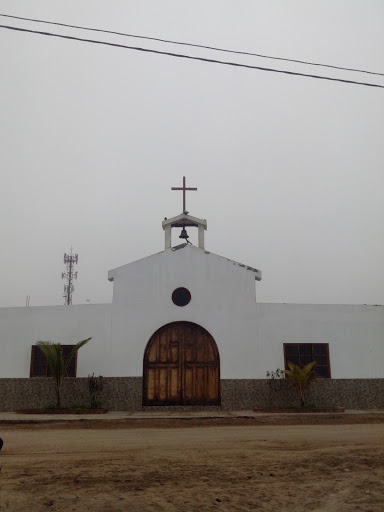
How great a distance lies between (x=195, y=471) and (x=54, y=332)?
10.3 m

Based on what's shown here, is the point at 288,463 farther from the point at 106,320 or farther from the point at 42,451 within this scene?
the point at 106,320

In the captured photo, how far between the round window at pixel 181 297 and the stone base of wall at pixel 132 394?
8.56 ft

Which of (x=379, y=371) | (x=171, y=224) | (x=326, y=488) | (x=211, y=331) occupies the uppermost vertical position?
(x=171, y=224)

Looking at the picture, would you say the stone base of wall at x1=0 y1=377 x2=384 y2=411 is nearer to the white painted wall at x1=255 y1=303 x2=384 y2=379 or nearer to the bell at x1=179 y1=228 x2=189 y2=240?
the white painted wall at x1=255 y1=303 x2=384 y2=379

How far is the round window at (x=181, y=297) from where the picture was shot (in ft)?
50.8

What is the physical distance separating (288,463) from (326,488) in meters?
1.19

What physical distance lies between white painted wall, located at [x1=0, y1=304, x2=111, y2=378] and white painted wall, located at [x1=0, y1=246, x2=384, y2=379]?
30 mm

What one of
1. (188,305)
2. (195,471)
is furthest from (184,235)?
(195,471)

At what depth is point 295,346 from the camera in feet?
50.0

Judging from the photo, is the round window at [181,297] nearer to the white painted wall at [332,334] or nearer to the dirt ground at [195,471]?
the white painted wall at [332,334]

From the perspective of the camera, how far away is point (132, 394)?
14641mm

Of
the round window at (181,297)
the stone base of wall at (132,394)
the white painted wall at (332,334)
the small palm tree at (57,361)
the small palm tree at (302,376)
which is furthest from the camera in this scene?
the round window at (181,297)

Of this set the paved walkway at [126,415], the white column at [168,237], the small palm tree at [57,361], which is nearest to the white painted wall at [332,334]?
the paved walkway at [126,415]

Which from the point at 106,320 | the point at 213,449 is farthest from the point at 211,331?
the point at 213,449
